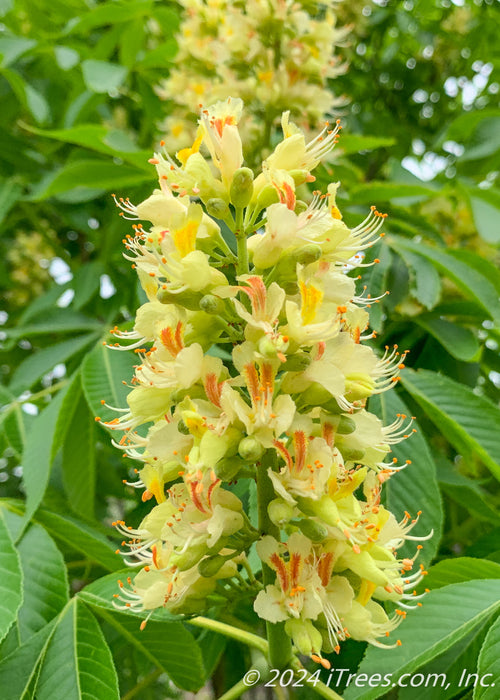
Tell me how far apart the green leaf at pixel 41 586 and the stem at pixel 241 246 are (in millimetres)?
637

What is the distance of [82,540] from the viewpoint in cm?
133

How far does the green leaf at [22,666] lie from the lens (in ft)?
3.61

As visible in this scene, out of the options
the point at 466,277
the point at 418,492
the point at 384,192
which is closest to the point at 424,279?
the point at 466,277

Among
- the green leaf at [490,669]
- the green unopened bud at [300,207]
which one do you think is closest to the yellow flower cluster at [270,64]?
the green unopened bud at [300,207]

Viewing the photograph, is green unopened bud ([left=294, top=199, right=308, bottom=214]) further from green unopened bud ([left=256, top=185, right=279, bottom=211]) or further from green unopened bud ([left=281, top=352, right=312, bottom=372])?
green unopened bud ([left=281, top=352, right=312, bottom=372])

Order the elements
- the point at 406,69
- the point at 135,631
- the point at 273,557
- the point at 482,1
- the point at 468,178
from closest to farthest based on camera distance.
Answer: the point at 273,557 → the point at 135,631 → the point at 468,178 → the point at 482,1 → the point at 406,69

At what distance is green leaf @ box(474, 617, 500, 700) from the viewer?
36.0 inches

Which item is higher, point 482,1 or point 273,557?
point 482,1

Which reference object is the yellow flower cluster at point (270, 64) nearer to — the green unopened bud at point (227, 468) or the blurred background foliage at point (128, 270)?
the blurred background foliage at point (128, 270)

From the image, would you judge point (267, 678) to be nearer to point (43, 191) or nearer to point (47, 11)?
point (43, 191)

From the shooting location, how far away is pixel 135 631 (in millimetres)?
1197

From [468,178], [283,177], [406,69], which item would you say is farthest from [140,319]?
[406,69]

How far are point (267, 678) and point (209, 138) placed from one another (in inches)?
32.3

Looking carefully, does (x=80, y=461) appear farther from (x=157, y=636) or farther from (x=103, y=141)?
(x=103, y=141)
